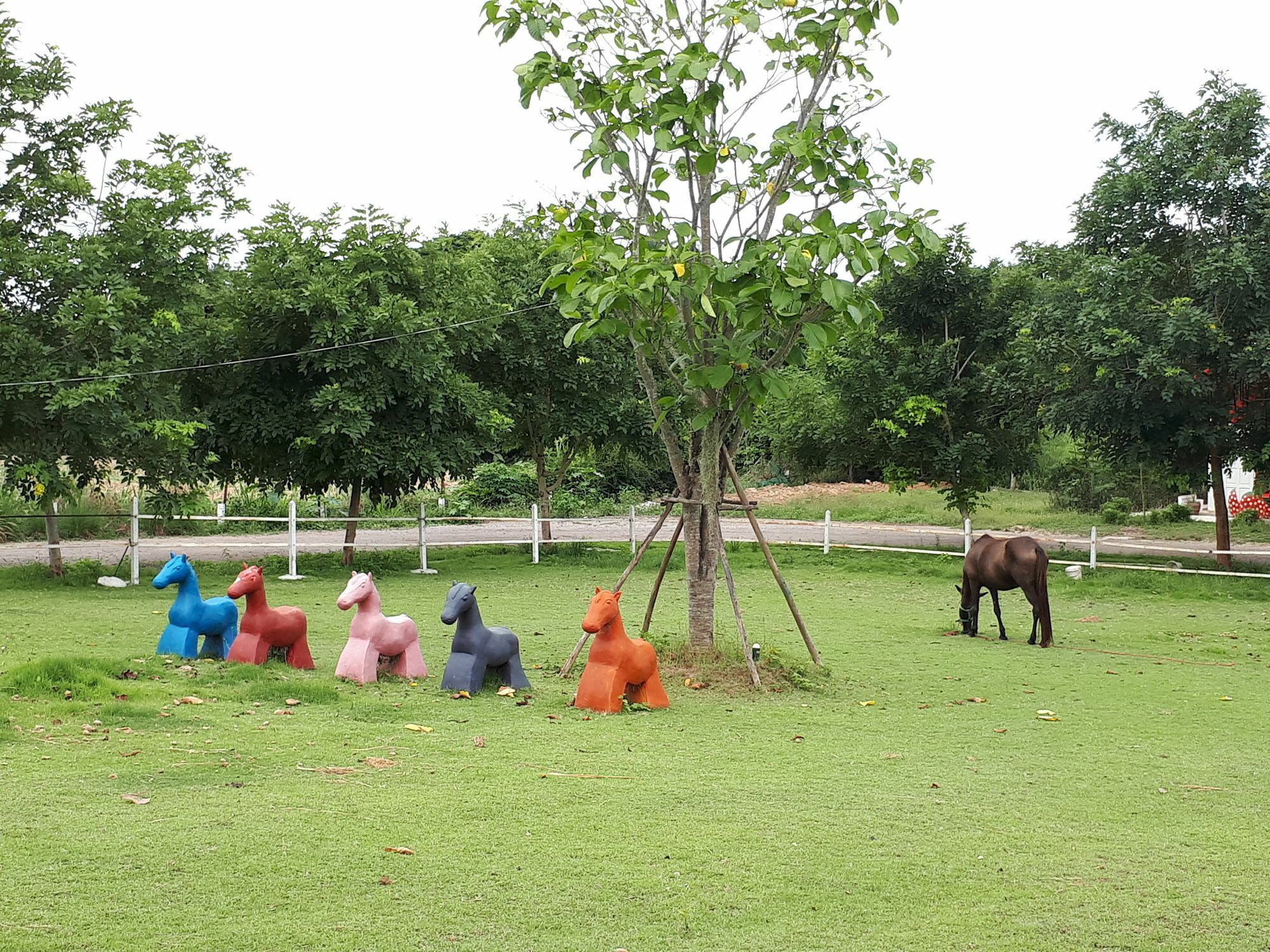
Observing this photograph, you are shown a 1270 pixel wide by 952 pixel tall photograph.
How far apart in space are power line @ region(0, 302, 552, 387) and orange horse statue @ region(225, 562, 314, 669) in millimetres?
7430

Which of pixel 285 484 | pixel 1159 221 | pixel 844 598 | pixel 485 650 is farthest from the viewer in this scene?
pixel 285 484

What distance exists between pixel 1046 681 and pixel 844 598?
6.69 metres

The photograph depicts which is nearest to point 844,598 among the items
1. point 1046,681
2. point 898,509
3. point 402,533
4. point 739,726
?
point 1046,681

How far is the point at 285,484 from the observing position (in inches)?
810

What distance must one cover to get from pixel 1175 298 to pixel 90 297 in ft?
49.7

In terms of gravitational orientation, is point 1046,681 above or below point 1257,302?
below

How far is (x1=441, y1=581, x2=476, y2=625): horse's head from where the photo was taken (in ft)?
29.3

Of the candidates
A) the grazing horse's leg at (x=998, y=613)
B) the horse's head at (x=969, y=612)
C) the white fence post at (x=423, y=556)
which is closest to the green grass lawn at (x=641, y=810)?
the grazing horse's leg at (x=998, y=613)

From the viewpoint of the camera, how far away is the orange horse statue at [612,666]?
8.64 m

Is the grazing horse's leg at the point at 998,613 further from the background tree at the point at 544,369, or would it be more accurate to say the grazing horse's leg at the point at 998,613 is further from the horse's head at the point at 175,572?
the background tree at the point at 544,369

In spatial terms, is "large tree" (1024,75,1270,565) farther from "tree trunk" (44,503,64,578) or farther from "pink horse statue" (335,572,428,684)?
"tree trunk" (44,503,64,578)

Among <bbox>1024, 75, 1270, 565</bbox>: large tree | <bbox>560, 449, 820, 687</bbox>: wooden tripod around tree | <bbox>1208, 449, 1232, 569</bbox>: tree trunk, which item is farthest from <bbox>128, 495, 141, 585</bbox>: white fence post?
<bbox>1208, 449, 1232, 569</bbox>: tree trunk

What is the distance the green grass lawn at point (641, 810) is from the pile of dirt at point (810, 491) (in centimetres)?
2900

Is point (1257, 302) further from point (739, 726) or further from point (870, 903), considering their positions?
point (870, 903)
